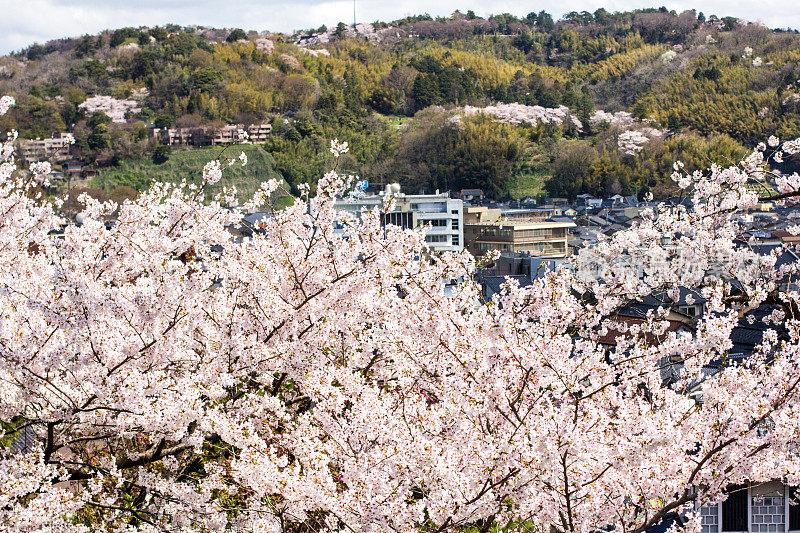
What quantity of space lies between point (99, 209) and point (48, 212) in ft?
1.38

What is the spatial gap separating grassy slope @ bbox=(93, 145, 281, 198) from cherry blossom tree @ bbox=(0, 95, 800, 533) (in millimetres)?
49850

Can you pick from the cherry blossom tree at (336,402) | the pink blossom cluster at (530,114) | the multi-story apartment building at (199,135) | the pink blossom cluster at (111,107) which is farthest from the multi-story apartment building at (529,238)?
the pink blossom cluster at (111,107)

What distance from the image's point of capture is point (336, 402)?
284 cm

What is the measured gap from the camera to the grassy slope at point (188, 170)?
53281 mm

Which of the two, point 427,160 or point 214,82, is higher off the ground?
point 214,82

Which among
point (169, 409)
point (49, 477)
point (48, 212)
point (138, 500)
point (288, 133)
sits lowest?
point (138, 500)

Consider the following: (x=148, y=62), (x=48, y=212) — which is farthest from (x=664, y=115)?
(x=48, y=212)

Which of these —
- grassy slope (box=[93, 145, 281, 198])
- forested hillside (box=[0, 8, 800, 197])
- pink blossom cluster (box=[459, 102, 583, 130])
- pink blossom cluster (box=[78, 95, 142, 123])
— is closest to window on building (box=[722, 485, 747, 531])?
forested hillside (box=[0, 8, 800, 197])

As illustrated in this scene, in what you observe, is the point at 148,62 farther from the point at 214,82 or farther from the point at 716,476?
the point at 716,476

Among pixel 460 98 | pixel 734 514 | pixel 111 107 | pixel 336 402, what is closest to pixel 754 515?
pixel 734 514

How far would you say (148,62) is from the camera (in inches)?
2862

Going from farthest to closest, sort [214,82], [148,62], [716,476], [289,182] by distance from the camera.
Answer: [148,62], [214,82], [289,182], [716,476]

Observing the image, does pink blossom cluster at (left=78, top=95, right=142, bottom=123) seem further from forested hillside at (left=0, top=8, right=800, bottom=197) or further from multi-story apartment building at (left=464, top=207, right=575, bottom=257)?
multi-story apartment building at (left=464, top=207, right=575, bottom=257)

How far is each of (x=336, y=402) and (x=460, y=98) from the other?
70589 millimetres
